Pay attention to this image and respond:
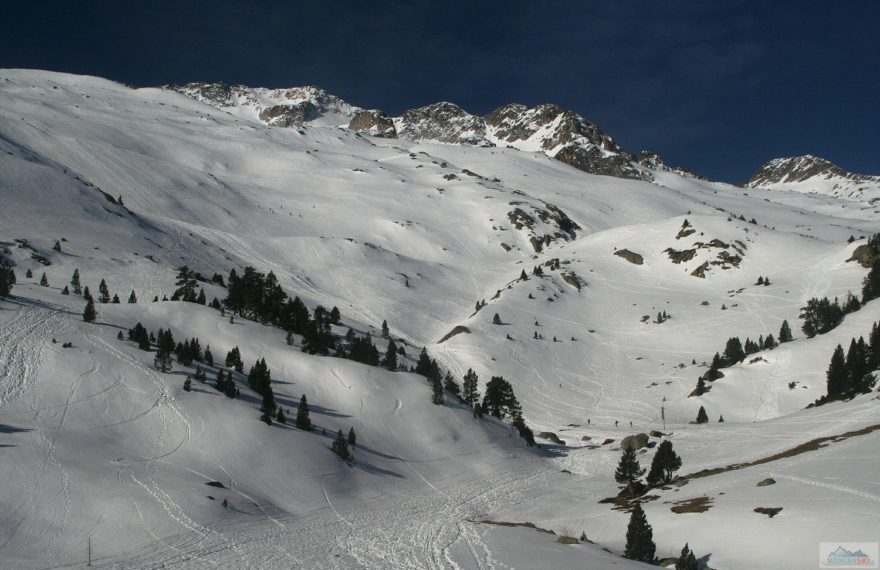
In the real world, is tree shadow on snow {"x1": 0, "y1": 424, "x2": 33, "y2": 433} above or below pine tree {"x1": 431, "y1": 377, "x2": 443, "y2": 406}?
below

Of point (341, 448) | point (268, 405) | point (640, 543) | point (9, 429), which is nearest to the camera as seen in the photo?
point (640, 543)

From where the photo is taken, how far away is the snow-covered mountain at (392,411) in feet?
80.6

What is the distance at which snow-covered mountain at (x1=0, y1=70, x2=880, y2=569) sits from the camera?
80.6ft

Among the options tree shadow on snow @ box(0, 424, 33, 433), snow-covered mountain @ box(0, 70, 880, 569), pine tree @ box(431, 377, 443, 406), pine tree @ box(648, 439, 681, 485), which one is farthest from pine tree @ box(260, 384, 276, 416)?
pine tree @ box(648, 439, 681, 485)

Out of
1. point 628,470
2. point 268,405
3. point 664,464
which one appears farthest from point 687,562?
point 268,405

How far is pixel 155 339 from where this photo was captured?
46562 mm

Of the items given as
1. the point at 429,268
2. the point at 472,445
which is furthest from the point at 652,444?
the point at 429,268

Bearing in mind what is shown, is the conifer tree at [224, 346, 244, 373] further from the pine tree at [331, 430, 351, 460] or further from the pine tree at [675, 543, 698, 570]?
the pine tree at [675, 543, 698, 570]

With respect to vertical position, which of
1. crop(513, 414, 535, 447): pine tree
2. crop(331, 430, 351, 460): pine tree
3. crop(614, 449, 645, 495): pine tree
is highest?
crop(614, 449, 645, 495): pine tree

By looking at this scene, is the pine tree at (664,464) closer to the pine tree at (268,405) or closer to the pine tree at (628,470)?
the pine tree at (628,470)

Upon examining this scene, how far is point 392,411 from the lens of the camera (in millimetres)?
46969

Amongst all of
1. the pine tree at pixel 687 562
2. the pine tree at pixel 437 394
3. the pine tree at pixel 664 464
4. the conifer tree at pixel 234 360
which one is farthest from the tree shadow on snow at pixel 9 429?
the pine tree at pixel 664 464

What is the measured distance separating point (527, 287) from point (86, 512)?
10286cm

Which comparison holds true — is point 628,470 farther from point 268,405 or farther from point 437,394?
point 268,405
